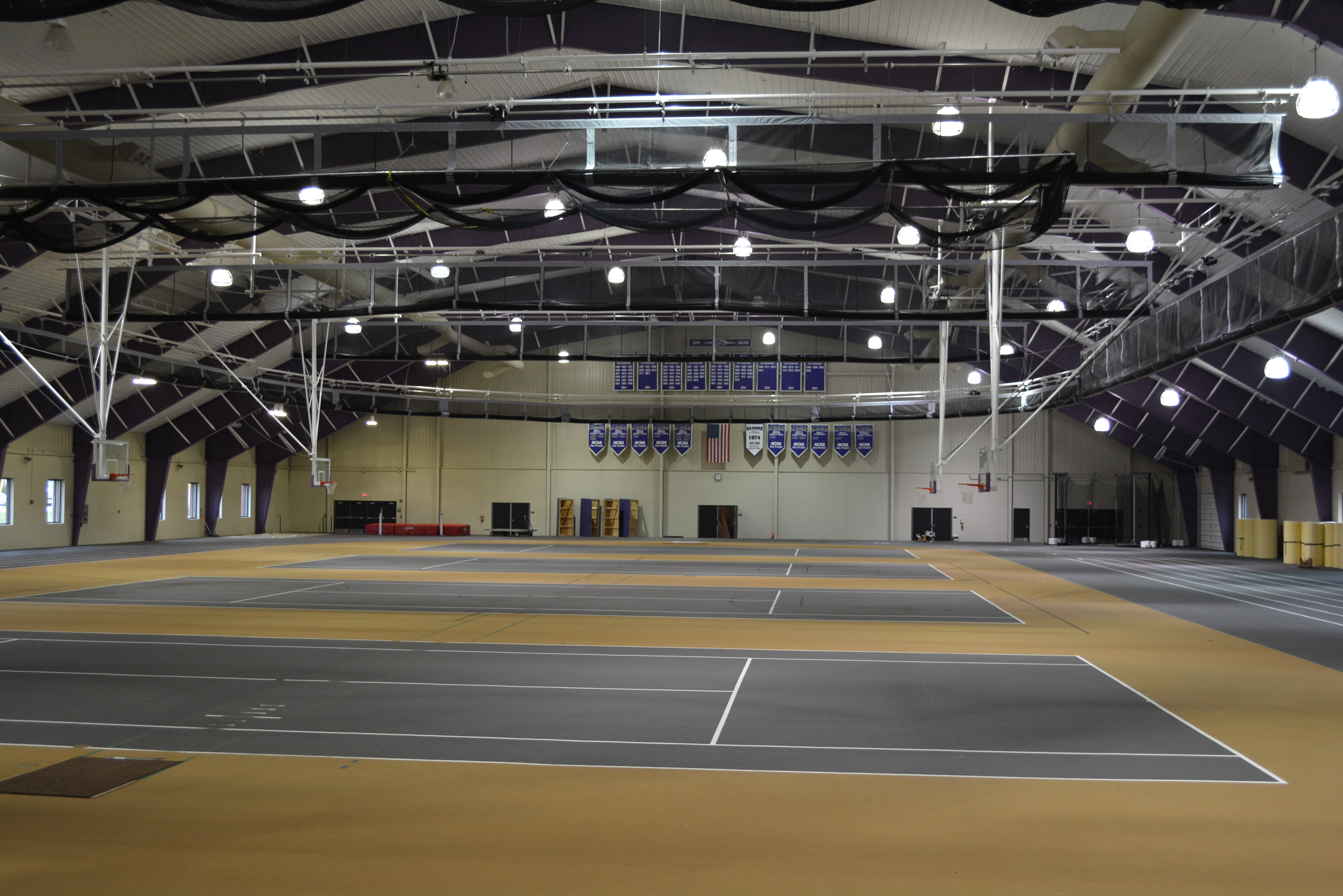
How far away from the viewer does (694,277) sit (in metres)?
27.2

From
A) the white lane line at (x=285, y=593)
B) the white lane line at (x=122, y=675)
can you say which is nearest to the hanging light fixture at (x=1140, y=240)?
the white lane line at (x=122, y=675)

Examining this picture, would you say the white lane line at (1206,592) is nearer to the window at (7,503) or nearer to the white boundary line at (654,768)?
the white boundary line at (654,768)

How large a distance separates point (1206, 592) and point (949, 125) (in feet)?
58.0

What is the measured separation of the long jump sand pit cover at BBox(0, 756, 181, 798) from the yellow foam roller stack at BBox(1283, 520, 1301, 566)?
131 ft

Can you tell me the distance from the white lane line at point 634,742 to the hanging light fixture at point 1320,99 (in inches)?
292

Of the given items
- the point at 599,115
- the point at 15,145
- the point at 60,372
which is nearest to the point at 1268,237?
the point at 599,115

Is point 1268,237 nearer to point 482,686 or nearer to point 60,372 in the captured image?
point 482,686

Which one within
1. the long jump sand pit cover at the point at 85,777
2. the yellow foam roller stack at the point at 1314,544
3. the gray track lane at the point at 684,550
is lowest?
the long jump sand pit cover at the point at 85,777

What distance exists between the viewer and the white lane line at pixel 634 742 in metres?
9.41

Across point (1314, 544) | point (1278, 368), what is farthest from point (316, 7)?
point (1314, 544)

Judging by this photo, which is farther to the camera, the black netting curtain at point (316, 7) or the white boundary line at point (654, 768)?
the black netting curtain at point (316, 7)

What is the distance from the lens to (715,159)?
15.5 metres

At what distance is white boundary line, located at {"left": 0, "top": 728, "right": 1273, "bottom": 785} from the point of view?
8.52 meters

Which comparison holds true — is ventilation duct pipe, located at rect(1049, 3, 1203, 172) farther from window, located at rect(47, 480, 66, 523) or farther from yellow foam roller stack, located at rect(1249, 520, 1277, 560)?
window, located at rect(47, 480, 66, 523)
